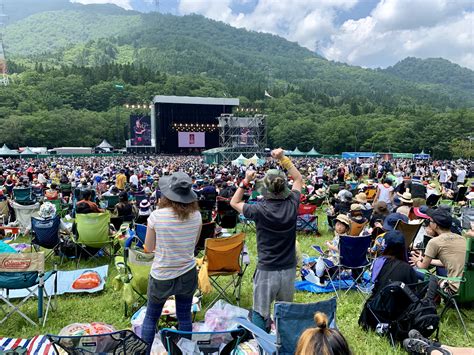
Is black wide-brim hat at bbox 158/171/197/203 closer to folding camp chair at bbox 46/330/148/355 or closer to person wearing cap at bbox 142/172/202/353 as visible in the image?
person wearing cap at bbox 142/172/202/353

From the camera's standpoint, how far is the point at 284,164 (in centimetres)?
305

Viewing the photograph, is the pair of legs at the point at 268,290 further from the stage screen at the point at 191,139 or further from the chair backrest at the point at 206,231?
the stage screen at the point at 191,139

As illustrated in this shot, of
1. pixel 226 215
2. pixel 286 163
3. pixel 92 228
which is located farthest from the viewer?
A: pixel 226 215

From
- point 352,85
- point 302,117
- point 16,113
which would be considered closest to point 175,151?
point 16,113

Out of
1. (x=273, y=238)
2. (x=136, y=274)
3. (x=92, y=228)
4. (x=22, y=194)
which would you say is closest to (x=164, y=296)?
(x=273, y=238)

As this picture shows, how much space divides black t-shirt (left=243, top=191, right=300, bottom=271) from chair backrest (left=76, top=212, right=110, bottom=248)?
3.51 metres

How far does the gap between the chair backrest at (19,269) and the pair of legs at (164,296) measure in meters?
1.50

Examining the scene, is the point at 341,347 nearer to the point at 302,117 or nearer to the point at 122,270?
the point at 122,270

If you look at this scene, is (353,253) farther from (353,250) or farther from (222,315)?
(222,315)

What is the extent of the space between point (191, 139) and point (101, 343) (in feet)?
146

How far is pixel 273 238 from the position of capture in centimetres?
275

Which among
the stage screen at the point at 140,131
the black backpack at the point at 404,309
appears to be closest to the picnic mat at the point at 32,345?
the black backpack at the point at 404,309

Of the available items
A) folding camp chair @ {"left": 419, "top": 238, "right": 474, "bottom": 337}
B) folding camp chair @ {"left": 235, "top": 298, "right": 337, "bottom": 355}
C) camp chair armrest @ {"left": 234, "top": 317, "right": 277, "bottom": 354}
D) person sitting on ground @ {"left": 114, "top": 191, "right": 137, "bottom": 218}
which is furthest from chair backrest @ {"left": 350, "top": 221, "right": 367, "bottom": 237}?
person sitting on ground @ {"left": 114, "top": 191, "right": 137, "bottom": 218}

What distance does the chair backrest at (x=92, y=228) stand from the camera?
5.55 meters
